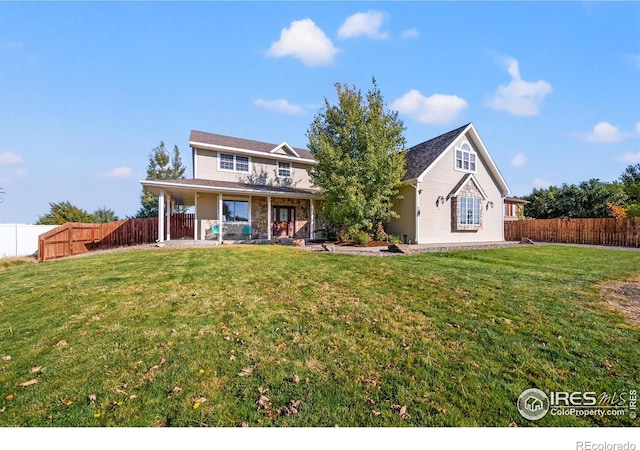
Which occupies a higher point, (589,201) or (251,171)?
(251,171)

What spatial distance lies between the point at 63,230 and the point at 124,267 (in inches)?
378

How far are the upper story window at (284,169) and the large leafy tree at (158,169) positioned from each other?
67.9 ft

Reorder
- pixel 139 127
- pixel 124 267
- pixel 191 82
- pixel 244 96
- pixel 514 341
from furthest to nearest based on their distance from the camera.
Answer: pixel 139 127 → pixel 244 96 → pixel 191 82 → pixel 124 267 → pixel 514 341

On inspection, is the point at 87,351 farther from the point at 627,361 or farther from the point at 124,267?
the point at 627,361

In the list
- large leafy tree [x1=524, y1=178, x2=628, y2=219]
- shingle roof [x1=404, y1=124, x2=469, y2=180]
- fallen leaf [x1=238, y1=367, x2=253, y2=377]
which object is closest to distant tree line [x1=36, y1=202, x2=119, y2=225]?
shingle roof [x1=404, y1=124, x2=469, y2=180]

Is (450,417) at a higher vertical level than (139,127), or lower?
lower

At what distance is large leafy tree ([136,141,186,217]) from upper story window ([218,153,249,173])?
64.4ft

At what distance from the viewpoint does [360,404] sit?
2768mm

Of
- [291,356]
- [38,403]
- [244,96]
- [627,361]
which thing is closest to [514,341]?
[627,361]

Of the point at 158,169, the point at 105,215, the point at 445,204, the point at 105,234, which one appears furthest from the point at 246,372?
the point at 105,215

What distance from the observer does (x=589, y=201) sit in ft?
88.8

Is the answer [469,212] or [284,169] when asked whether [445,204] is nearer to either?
[469,212]

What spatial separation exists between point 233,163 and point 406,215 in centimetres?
1205

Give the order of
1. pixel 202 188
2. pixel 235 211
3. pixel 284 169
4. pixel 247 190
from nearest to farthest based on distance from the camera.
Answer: pixel 202 188 → pixel 247 190 → pixel 235 211 → pixel 284 169
